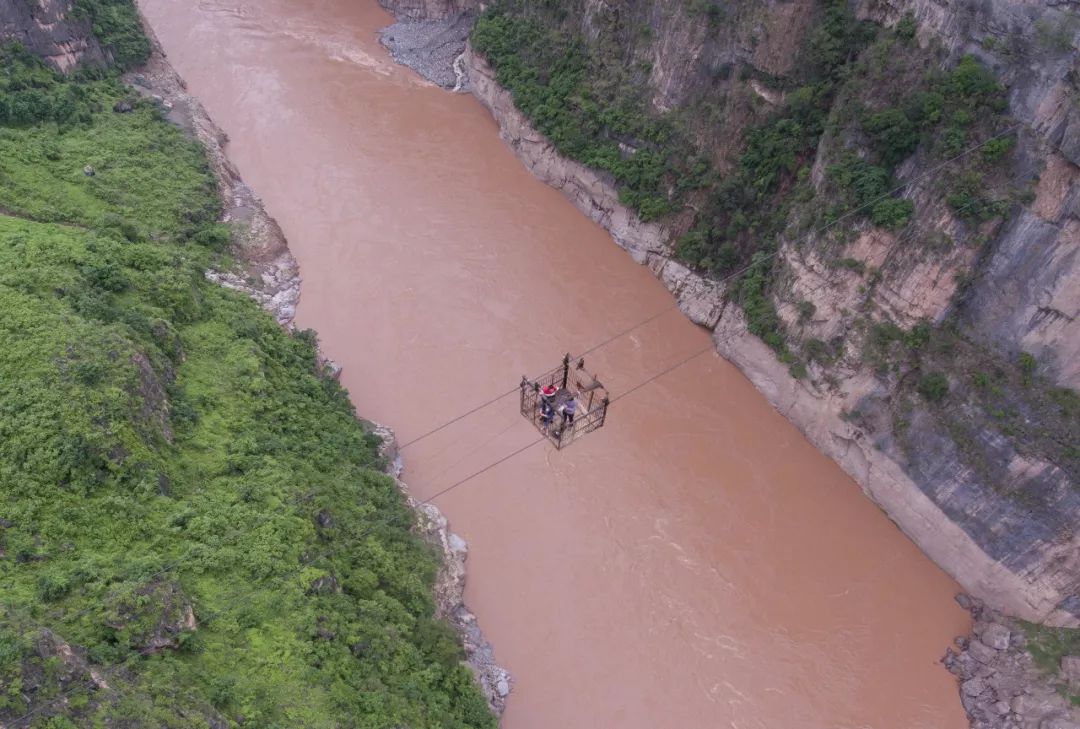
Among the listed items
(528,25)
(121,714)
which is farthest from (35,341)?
(528,25)

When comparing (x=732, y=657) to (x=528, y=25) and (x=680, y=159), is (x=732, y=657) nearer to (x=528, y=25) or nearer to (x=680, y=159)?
(x=680, y=159)

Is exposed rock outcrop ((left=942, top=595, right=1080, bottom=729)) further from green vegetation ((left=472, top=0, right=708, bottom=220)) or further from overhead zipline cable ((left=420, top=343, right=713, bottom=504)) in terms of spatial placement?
green vegetation ((left=472, top=0, right=708, bottom=220))

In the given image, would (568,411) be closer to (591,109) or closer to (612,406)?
(612,406)

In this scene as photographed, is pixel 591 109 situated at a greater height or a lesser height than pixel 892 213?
lesser

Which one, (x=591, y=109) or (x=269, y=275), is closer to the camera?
(x=269, y=275)

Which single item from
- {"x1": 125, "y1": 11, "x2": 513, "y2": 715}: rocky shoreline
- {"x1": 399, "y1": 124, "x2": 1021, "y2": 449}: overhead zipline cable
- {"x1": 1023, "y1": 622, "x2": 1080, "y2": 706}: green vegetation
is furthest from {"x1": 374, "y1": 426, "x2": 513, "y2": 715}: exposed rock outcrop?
{"x1": 1023, "y1": 622, "x2": 1080, "y2": 706}: green vegetation

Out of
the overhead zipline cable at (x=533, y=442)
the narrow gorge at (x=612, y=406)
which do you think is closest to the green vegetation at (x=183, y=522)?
the narrow gorge at (x=612, y=406)

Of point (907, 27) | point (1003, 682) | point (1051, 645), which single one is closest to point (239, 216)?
point (907, 27)

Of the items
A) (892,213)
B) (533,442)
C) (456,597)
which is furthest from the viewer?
(533,442)

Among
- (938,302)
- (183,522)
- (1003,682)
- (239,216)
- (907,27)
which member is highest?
(907,27)
